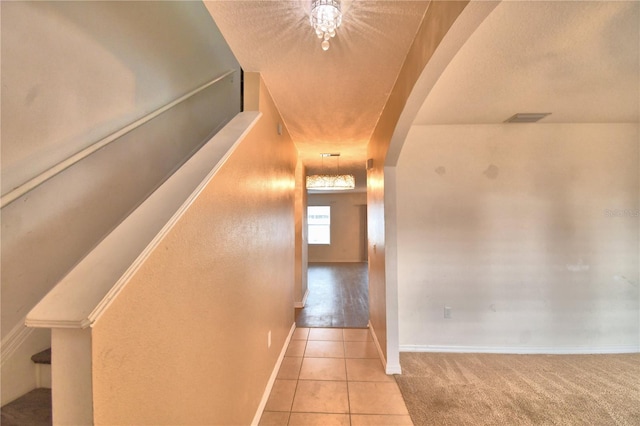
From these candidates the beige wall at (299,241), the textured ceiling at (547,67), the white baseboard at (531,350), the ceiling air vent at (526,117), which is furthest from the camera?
the beige wall at (299,241)

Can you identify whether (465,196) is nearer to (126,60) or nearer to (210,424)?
(210,424)

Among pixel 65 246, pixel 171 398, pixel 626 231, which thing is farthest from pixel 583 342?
pixel 65 246

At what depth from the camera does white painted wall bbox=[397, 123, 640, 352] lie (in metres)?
3.01

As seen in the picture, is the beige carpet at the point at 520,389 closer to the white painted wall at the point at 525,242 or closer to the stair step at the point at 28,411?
the white painted wall at the point at 525,242

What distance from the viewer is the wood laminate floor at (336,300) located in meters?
3.97

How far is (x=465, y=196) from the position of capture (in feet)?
10.2

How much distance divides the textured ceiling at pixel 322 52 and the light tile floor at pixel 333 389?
2513mm

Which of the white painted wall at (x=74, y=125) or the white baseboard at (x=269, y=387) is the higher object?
the white painted wall at (x=74, y=125)

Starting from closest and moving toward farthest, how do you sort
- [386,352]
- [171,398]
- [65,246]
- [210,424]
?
[171,398] → [210,424] → [65,246] → [386,352]

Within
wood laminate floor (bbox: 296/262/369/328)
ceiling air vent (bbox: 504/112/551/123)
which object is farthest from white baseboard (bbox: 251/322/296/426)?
ceiling air vent (bbox: 504/112/551/123)

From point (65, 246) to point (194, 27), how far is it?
239cm

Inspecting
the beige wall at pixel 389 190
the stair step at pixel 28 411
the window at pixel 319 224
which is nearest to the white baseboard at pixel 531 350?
the beige wall at pixel 389 190

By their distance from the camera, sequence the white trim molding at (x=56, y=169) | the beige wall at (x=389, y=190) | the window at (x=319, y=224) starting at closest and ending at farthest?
the white trim molding at (x=56, y=169), the beige wall at (x=389, y=190), the window at (x=319, y=224)

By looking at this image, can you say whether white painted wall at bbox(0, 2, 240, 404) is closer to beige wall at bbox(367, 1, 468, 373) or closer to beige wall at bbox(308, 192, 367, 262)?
beige wall at bbox(367, 1, 468, 373)
